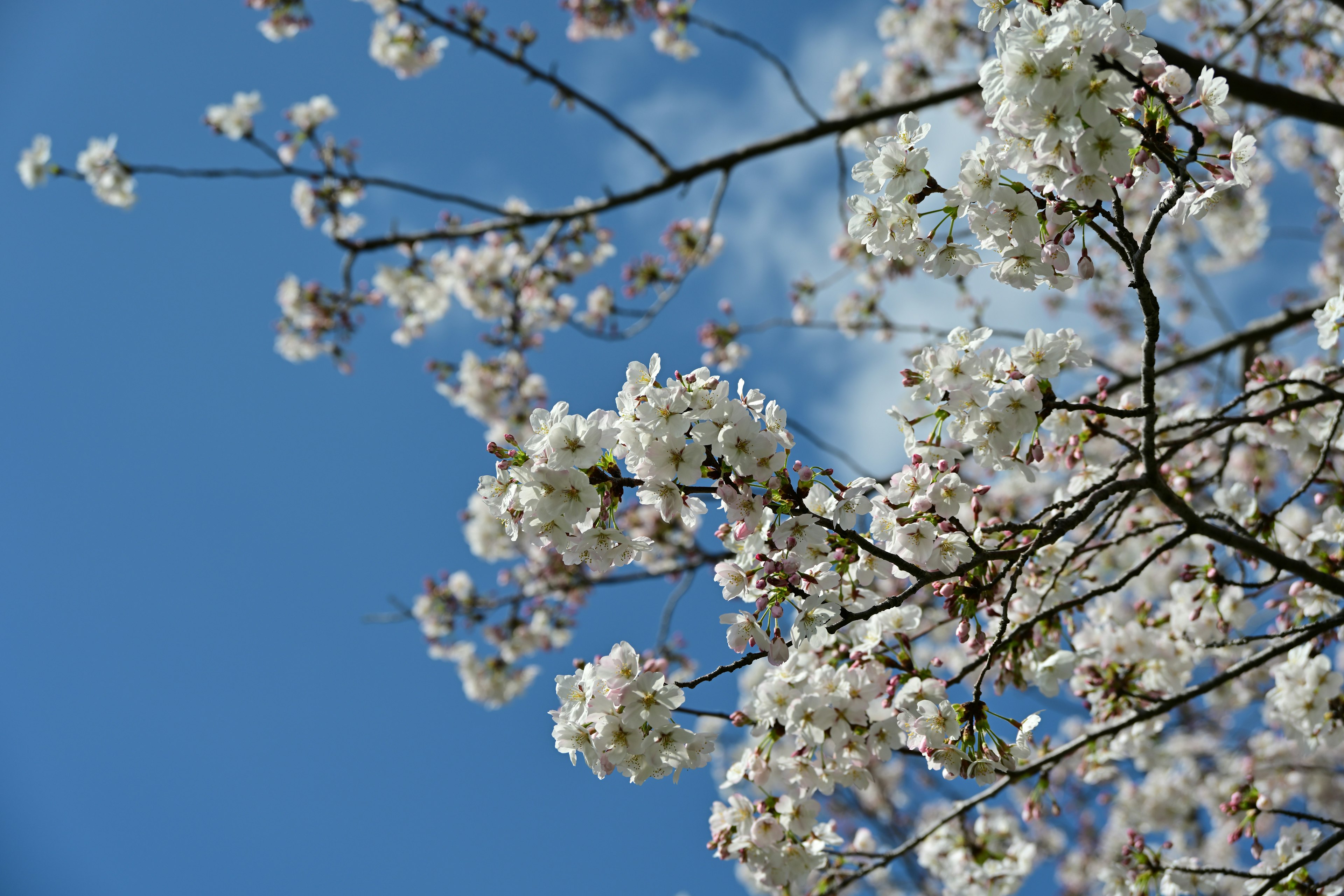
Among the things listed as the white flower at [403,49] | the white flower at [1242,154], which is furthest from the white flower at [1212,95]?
the white flower at [403,49]

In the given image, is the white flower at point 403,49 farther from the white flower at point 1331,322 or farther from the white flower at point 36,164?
the white flower at point 1331,322

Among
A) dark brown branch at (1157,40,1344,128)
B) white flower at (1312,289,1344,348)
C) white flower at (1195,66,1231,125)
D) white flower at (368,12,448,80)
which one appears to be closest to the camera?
white flower at (1195,66,1231,125)

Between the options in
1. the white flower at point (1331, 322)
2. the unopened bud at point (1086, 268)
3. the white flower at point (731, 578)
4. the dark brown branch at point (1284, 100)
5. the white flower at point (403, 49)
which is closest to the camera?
the unopened bud at point (1086, 268)

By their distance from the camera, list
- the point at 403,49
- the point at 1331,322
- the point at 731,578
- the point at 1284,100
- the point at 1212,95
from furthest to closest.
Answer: the point at 403,49
the point at 1284,100
the point at 1331,322
the point at 731,578
the point at 1212,95

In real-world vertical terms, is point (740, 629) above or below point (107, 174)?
below

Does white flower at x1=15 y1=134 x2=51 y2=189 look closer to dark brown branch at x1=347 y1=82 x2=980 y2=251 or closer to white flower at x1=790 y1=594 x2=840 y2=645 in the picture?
dark brown branch at x1=347 y1=82 x2=980 y2=251

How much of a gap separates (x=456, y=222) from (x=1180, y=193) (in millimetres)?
5793

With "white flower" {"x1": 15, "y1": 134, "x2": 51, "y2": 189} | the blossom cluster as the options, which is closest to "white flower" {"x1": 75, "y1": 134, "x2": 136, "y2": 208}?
"white flower" {"x1": 15, "y1": 134, "x2": 51, "y2": 189}

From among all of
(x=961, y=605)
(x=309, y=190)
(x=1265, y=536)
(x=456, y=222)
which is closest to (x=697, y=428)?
(x=961, y=605)

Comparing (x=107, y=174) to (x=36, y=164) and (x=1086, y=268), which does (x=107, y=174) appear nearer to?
(x=36, y=164)

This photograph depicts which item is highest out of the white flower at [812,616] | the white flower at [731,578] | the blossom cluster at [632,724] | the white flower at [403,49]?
the white flower at [403,49]

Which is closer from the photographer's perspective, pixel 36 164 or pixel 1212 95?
pixel 1212 95

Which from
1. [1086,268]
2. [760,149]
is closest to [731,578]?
[1086,268]

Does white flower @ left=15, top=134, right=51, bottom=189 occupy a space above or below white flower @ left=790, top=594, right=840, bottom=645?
above
